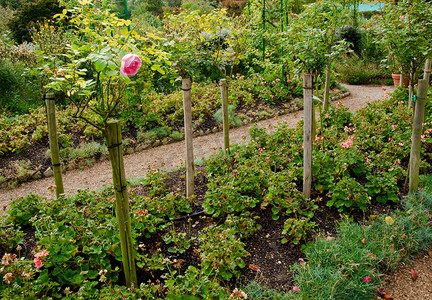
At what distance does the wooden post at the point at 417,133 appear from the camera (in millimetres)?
3476

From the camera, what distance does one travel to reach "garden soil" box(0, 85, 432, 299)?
106 inches

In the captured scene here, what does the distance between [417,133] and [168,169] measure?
3080 millimetres

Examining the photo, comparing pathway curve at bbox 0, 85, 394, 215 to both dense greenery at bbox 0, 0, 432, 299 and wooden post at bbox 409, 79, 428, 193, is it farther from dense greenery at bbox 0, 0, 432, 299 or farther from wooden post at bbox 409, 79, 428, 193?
wooden post at bbox 409, 79, 428, 193

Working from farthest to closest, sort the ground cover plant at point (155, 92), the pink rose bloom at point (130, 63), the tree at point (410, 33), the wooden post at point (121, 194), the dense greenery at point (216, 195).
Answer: the ground cover plant at point (155, 92) < the tree at point (410, 33) < the dense greenery at point (216, 195) < the wooden post at point (121, 194) < the pink rose bloom at point (130, 63)

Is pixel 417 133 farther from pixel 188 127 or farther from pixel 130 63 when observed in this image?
pixel 130 63

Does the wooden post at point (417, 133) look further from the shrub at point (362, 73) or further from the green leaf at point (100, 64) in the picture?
the shrub at point (362, 73)

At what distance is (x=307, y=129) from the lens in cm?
339

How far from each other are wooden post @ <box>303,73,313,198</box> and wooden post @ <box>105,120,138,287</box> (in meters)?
1.91

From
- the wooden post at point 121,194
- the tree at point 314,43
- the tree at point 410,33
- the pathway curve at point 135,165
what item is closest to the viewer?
the wooden post at point 121,194

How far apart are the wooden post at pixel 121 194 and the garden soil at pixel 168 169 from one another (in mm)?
1414

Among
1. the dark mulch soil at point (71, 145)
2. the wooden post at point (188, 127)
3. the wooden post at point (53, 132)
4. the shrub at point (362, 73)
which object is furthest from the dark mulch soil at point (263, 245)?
the shrub at point (362, 73)

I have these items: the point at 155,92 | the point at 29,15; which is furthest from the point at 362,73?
the point at 29,15

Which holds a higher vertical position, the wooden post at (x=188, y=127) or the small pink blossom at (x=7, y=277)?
the wooden post at (x=188, y=127)

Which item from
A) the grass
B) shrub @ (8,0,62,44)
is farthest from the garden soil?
shrub @ (8,0,62,44)
